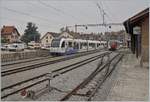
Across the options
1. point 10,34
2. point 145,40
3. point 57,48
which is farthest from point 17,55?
point 10,34

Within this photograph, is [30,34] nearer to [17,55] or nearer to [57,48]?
[57,48]

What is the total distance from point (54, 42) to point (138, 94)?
27.1 metres

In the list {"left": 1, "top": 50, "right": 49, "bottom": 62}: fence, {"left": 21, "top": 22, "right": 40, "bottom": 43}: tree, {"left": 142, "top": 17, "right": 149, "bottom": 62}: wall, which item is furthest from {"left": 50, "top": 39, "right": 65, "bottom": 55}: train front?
{"left": 21, "top": 22, "right": 40, "bottom": 43}: tree

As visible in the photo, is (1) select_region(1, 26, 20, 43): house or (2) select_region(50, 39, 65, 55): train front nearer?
(2) select_region(50, 39, 65, 55): train front

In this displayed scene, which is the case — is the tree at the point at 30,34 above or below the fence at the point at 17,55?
above

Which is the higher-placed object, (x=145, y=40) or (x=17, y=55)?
(x=145, y=40)

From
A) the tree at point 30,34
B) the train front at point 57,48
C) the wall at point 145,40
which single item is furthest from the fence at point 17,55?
the tree at point 30,34

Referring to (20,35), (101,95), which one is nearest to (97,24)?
(101,95)

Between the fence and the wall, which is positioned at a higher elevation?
the wall

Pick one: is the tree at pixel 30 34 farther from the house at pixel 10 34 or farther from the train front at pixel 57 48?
the train front at pixel 57 48

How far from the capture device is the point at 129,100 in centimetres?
823

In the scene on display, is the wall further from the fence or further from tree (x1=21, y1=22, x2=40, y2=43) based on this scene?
tree (x1=21, y1=22, x2=40, y2=43)

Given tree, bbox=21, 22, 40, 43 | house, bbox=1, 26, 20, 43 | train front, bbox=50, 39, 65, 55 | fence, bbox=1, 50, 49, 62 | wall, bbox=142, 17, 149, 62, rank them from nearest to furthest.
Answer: wall, bbox=142, 17, 149, 62 < fence, bbox=1, 50, 49, 62 < train front, bbox=50, 39, 65, 55 < house, bbox=1, 26, 20, 43 < tree, bbox=21, 22, 40, 43

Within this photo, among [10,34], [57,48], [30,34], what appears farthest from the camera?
[30,34]
